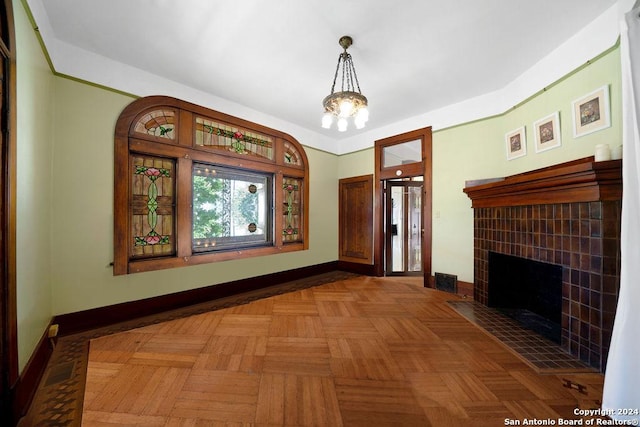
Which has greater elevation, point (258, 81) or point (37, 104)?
point (258, 81)

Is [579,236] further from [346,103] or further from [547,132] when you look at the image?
[346,103]

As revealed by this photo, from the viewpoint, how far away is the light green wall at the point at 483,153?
200 cm

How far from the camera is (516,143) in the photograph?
272 centimetres

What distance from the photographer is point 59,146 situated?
2049 mm

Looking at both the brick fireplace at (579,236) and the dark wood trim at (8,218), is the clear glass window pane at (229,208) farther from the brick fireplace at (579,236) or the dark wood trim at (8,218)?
the brick fireplace at (579,236)

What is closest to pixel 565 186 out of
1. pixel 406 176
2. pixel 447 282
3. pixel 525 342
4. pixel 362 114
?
pixel 525 342

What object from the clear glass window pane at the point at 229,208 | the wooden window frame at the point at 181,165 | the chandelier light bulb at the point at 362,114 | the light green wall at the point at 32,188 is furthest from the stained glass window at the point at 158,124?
the chandelier light bulb at the point at 362,114

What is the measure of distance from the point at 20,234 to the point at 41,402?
1007 millimetres

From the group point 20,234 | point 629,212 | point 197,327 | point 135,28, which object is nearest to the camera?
point 629,212

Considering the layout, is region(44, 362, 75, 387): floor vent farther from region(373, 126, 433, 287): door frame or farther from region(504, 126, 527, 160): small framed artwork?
region(504, 126, 527, 160): small framed artwork

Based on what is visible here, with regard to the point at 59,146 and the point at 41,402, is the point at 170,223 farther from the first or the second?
the point at 41,402

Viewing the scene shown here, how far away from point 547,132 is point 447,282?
210cm

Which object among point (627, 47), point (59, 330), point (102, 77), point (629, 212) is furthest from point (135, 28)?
point (629, 212)

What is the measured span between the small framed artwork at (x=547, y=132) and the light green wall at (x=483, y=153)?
4 cm
